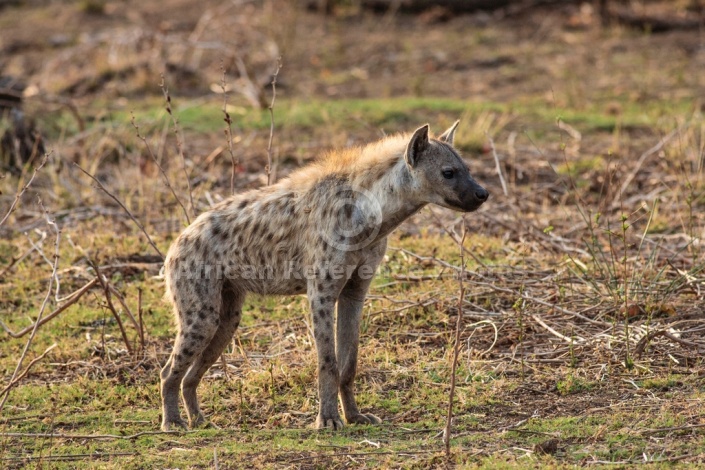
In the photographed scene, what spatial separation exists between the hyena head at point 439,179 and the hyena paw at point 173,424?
1.57 meters

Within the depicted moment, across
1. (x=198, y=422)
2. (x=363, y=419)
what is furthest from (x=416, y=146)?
(x=198, y=422)

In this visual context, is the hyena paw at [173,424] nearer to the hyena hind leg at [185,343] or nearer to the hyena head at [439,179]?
the hyena hind leg at [185,343]

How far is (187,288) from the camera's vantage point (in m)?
5.11

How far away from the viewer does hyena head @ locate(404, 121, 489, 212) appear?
16.1 feet

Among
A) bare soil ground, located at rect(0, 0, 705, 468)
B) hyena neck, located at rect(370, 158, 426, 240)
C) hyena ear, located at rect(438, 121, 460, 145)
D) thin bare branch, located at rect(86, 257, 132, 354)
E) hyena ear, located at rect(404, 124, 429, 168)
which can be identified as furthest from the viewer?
thin bare branch, located at rect(86, 257, 132, 354)

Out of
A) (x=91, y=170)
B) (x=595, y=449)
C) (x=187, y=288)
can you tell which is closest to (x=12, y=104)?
(x=91, y=170)

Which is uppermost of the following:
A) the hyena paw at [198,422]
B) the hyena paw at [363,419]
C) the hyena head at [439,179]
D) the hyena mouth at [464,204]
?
the hyena head at [439,179]

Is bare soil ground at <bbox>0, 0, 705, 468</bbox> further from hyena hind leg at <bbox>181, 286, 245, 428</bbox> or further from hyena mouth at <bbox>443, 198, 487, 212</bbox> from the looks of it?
hyena mouth at <bbox>443, 198, 487, 212</bbox>

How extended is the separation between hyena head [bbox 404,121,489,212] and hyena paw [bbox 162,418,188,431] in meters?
1.57

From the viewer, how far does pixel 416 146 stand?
4.91 metres

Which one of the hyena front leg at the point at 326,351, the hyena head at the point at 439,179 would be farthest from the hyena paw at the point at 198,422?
the hyena head at the point at 439,179

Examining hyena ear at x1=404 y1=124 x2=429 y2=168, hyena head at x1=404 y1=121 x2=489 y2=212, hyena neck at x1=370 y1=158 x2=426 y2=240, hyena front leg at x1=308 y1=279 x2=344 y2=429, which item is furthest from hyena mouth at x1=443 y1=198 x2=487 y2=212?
hyena front leg at x1=308 y1=279 x2=344 y2=429

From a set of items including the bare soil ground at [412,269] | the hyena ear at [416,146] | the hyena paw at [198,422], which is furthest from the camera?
the hyena paw at [198,422]

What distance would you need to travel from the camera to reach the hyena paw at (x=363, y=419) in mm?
4980
